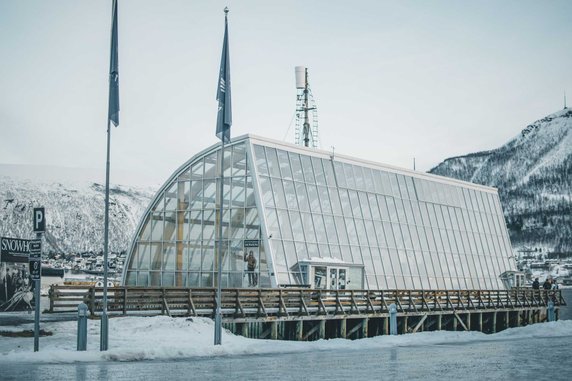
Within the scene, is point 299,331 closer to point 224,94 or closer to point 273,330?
point 273,330

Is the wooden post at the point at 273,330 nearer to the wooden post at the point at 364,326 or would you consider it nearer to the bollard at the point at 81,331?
the wooden post at the point at 364,326

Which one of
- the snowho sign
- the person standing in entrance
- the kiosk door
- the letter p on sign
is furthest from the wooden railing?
the snowho sign

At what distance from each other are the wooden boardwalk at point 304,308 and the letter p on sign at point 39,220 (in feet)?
16.4

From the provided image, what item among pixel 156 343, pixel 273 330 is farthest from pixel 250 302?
pixel 156 343

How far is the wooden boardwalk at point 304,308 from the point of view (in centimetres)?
2812

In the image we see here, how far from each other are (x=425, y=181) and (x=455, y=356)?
33122 mm

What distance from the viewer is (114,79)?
21797mm

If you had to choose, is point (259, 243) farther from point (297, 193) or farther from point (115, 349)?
point (115, 349)

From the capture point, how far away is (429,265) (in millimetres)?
49875

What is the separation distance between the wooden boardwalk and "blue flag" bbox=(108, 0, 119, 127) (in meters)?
6.34

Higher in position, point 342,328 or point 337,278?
point 337,278

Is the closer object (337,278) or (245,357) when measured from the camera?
(245,357)

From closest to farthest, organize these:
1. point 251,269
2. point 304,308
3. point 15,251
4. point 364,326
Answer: point 304,308, point 364,326, point 251,269, point 15,251

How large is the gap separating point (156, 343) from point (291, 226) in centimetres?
1780
